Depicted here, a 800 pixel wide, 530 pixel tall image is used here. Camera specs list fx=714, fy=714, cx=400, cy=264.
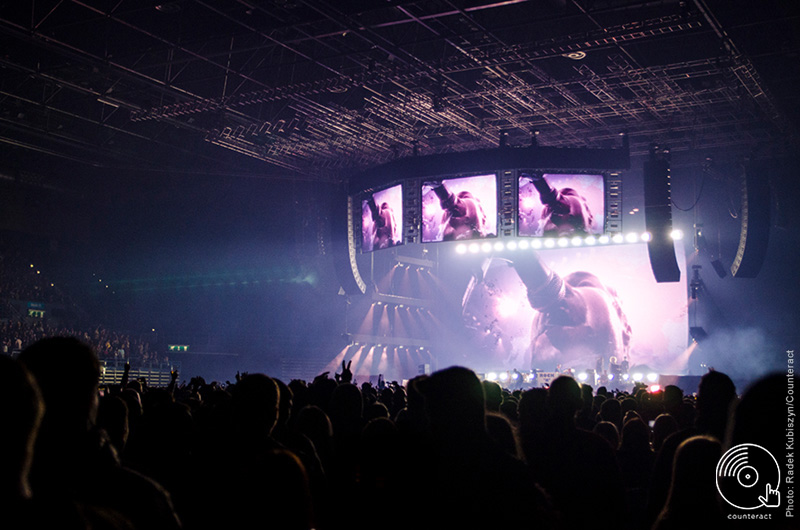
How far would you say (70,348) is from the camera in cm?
212

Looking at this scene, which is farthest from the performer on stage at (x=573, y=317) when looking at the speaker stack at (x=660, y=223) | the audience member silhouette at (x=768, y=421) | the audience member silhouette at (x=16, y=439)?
the audience member silhouette at (x=16, y=439)

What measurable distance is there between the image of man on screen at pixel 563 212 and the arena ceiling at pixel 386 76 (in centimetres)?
263

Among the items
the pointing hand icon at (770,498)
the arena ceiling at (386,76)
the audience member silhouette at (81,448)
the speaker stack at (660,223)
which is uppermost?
the arena ceiling at (386,76)

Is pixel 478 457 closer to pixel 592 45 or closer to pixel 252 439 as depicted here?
pixel 252 439

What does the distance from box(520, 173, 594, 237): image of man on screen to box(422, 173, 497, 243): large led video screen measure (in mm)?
1214

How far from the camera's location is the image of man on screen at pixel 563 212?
1753 cm

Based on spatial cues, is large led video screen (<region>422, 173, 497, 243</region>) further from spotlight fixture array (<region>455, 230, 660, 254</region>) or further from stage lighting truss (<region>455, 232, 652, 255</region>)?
stage lighting truss (<region>455, 232, 652, 255</region>)

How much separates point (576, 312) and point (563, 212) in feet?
34.6

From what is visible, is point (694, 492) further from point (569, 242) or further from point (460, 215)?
point (569, 242)

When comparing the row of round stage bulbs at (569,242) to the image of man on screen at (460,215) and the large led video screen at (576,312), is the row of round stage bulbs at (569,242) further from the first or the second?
the image of man on screen at (460,215)

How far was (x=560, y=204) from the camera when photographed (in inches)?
696

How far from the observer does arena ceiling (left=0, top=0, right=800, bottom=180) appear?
49.1 feet

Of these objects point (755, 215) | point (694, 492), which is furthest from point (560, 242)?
point (694, 492)

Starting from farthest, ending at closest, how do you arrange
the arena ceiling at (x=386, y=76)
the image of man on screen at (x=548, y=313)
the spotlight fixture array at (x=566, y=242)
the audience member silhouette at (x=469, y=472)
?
1. the image of man on screen at (x=548, y=313)
2. the spotlight fixture array at (x=566, y=242)
3. the arena ceiling at (x=386, y=76)
4. the audience member silhouette at (x=469, y=472)
